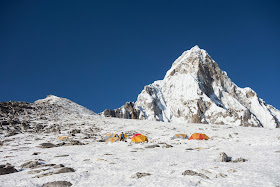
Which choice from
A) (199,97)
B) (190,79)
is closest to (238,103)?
(199,97)

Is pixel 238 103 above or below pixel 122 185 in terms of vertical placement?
above

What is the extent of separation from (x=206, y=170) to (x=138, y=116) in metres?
164

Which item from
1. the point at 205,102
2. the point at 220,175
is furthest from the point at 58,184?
the point at 205,102

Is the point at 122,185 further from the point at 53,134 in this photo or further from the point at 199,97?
the point at 199,97

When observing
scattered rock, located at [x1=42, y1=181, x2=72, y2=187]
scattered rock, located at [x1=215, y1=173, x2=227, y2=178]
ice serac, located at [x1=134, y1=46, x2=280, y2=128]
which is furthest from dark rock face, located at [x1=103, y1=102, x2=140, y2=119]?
scattered rock, located at [x1=215, y1=173, x2=227, y2=178]

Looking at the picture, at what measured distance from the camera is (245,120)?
151m

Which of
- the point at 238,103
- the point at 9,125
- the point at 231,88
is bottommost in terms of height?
the point at 9,125

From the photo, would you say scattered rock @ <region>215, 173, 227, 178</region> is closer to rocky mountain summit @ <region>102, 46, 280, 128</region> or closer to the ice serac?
rocky mountain summit @ <region>102, 46, 280, 128</region>

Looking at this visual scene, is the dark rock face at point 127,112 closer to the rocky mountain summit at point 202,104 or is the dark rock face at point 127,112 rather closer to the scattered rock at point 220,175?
the rocky mountain summit at point 202,104

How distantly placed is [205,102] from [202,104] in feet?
12.1

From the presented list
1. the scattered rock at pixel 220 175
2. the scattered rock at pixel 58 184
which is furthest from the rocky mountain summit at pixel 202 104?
the scattered rock at pixel 220 175

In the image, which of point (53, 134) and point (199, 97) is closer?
Answer: point (53, 134)

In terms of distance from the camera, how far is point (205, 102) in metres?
168

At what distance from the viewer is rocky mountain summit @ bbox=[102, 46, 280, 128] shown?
157250 millimetres
